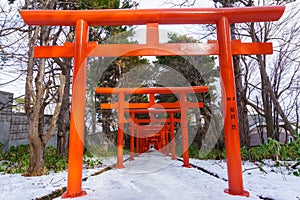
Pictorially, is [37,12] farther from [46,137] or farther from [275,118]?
[275,118]

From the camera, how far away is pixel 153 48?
6.92 ft

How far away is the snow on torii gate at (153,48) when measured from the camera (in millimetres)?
1855

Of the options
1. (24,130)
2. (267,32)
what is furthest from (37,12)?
(24,130)

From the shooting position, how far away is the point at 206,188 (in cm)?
211

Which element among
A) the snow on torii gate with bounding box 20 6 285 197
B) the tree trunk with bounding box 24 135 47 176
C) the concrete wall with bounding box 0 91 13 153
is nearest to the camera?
the snow on torii gate with bounding box 20 6 285 197

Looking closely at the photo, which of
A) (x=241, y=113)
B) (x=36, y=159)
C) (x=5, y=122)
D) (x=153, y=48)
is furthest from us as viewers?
(x=5, y=122)

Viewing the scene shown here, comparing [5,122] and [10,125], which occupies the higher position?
[5,122]

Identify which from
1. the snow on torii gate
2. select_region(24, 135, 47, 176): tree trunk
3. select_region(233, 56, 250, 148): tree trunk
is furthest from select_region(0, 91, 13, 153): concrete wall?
select_region(233, 56, 250, 148): tree trunk

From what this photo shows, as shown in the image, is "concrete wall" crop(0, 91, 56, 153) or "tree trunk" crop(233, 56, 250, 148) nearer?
"tree trunk" crop(233, 56, 250, 148)

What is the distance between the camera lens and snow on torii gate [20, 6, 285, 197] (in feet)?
6.09

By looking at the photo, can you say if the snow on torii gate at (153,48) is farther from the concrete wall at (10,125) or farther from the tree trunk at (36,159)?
the concrete wall at (10,125)

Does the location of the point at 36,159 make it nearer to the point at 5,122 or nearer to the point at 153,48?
the point at 153,48

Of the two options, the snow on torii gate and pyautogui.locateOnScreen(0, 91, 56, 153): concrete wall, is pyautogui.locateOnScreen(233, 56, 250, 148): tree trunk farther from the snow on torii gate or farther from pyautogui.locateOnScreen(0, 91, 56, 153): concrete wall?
pyautogui.locateOnScreen(0, 91, 56, 153): concrete wall

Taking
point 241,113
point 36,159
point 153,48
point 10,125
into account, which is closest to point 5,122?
point 10,125
